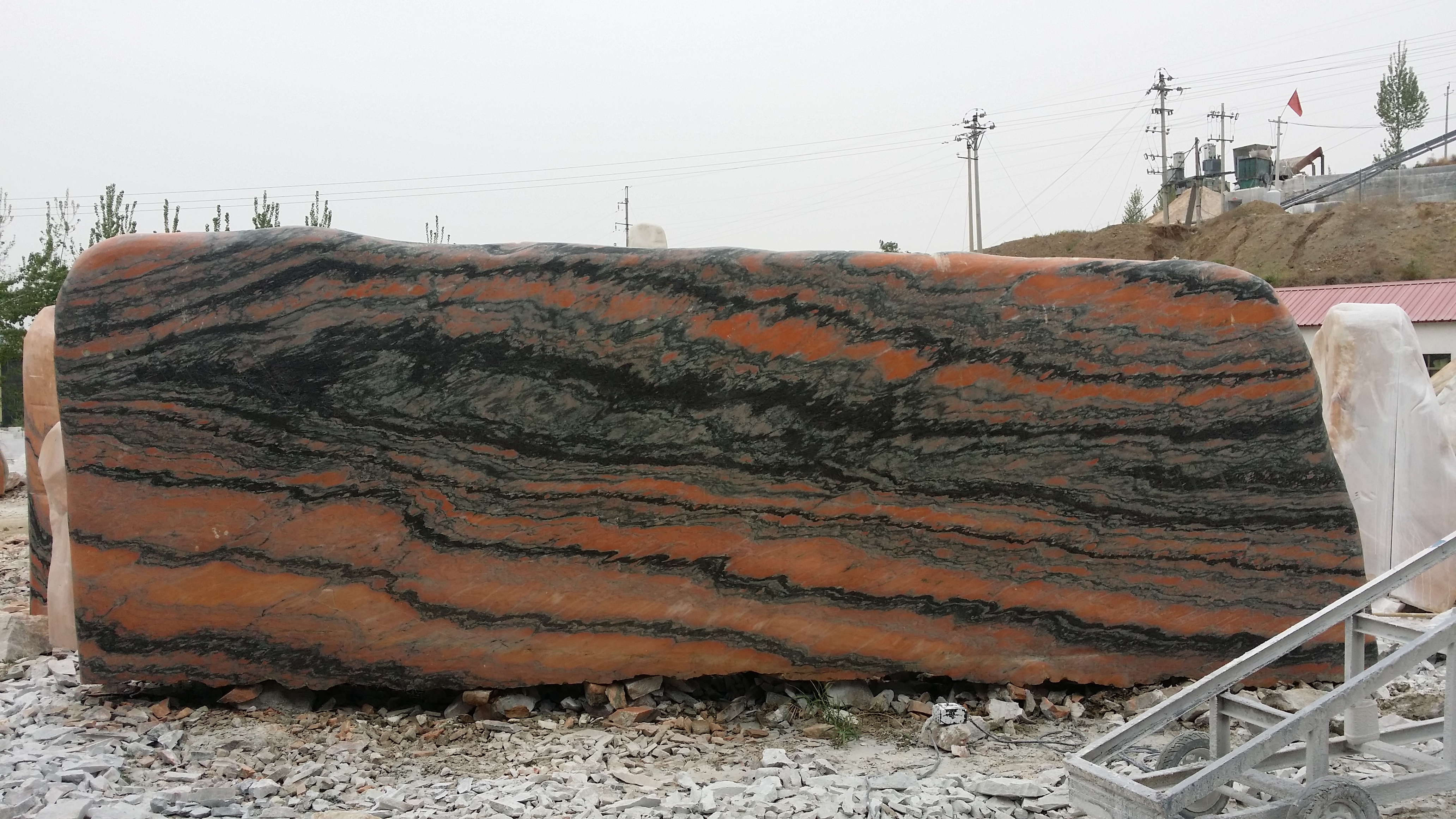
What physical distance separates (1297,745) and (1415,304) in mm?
15936

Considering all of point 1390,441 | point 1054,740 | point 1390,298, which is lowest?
point 1054,740

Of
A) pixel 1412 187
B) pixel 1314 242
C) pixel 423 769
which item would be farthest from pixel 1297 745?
pixel 1412 187

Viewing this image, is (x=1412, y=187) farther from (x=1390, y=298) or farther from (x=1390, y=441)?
(x=1390, y=441)

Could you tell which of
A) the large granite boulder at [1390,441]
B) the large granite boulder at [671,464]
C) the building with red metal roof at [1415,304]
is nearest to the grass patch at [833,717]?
the large granite boulder at [671,464]

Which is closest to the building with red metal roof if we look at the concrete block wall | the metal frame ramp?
the concrete block wall

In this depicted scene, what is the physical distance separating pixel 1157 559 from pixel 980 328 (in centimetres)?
106

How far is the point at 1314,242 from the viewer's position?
2300 centimetres

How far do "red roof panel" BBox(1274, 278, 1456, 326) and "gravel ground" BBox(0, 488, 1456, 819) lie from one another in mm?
13602

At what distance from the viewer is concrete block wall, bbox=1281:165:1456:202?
88.6ft

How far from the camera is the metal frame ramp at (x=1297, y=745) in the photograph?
2.43m

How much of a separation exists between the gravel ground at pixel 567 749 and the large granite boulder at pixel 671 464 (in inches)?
5.0

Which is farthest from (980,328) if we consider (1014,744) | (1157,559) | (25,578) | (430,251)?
(25,578)

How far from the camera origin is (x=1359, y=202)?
24.5m

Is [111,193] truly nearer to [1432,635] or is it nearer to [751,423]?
[751,423]
